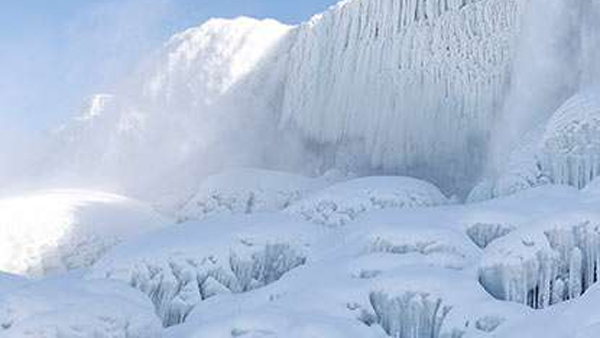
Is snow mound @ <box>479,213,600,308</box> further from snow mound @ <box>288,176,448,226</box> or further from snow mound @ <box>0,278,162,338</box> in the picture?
snow mound @ <box>288,176,448,226</box>

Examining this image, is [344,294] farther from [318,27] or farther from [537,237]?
[318,27]

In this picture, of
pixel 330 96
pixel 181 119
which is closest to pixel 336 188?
pixel 330 96

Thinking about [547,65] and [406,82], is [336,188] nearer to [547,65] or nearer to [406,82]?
[547,65]

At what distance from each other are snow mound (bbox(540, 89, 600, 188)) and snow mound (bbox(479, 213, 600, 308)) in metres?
4.70

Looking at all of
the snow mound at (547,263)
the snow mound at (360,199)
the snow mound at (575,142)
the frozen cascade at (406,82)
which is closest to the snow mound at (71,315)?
the snow mound at (547,263)

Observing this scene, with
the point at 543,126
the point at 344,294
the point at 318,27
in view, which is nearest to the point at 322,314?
the point at 344,294

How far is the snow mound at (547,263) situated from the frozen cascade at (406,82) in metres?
11.1

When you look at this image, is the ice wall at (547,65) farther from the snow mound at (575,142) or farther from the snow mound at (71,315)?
the snow mound at (71,315)

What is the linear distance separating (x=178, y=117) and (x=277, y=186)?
435 inches

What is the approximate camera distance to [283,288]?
1437cm

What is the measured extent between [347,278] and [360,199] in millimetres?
6146

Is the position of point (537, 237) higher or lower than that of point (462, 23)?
lower

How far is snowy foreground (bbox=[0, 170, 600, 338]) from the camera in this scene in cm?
1180

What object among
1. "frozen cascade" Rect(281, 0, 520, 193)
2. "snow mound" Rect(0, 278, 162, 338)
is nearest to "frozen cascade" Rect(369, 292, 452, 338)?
"snow mound" Rect(0, 278, 162, 338)
